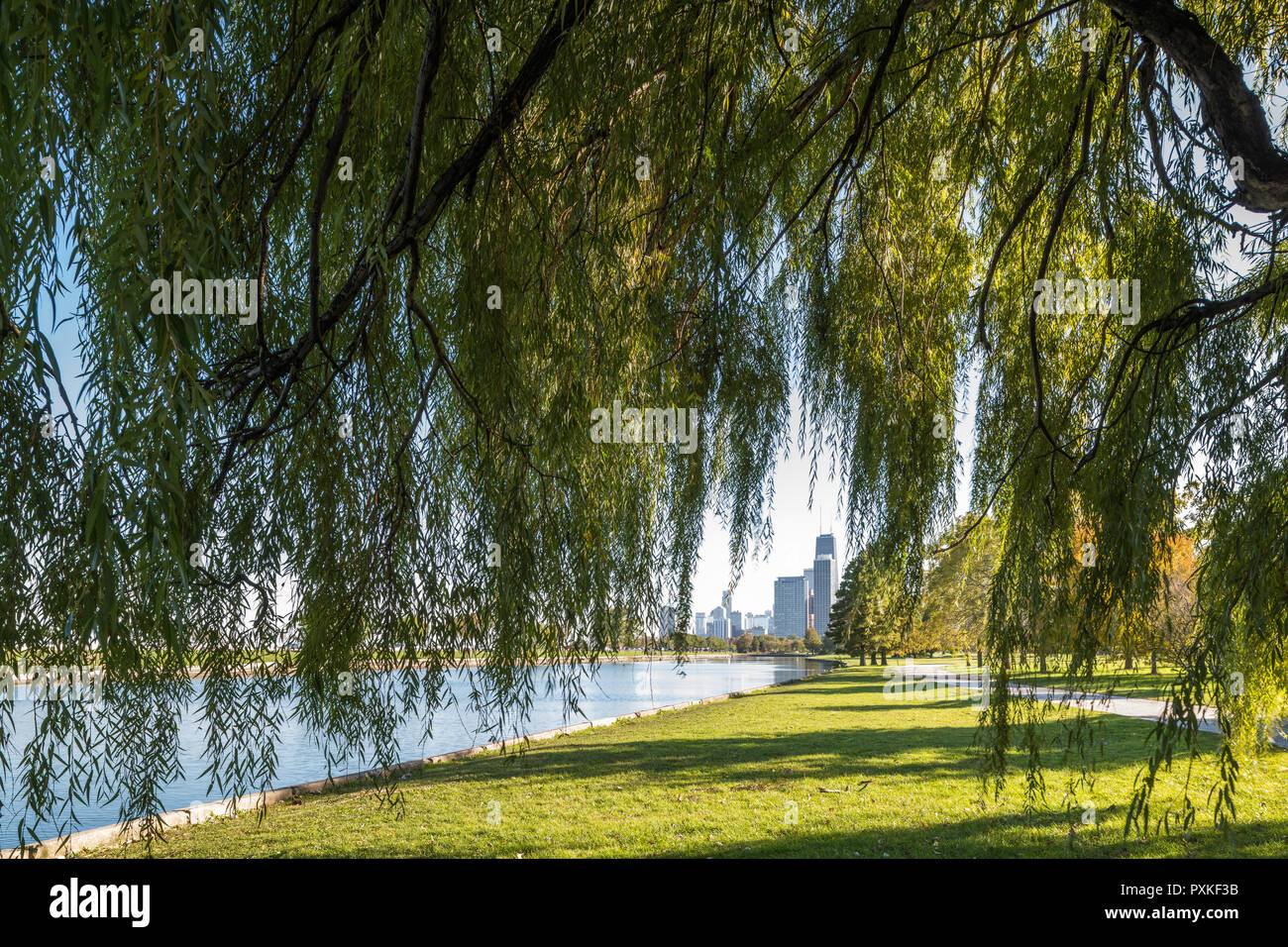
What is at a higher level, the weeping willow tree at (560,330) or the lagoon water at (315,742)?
the weeping willow tree at (560,330)

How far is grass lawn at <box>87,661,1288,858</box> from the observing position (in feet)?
18.4

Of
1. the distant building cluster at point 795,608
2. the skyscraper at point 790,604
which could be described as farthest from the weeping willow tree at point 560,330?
the skyscraper at point 790,604

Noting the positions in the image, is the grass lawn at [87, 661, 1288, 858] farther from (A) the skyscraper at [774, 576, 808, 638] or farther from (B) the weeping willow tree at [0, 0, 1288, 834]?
(A) the skyscraper at [774, 576, 808, 638]

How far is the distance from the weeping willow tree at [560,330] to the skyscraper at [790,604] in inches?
693

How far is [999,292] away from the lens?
3248 millimetres

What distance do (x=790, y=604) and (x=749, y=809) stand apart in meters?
21.8

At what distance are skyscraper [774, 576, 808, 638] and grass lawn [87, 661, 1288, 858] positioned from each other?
36.9 feet

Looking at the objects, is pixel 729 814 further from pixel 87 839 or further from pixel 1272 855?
pixel 87 839

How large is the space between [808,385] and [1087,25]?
5.30ft

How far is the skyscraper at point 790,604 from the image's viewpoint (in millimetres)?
23295

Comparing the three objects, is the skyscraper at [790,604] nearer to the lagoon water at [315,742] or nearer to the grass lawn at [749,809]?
the lagoon water at [315,742]

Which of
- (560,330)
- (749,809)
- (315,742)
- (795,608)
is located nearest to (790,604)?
(795,608)

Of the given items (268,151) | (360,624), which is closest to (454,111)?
(268,151)

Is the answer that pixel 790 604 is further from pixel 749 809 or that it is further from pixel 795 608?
pixel 749 809
